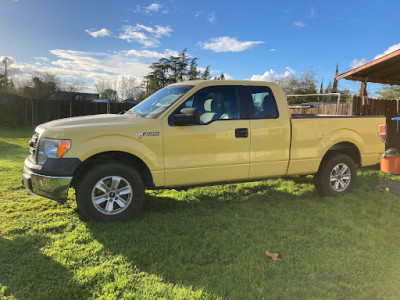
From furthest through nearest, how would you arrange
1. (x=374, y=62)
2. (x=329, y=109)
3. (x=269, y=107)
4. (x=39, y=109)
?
1. (x=39, y=109)
2. (x=329, y=109)
3. (x=374, y=62)
4. (x=269, y=107)

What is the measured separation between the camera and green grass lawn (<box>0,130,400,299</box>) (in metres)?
2.84

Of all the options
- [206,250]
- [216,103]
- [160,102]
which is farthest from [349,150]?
[206,250]

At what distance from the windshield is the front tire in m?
0.91

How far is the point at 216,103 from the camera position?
15.9ft

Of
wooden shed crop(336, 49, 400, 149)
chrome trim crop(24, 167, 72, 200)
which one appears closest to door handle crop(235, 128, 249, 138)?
chrome trim crop(24, 167, 72, 200)

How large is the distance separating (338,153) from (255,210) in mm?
2046

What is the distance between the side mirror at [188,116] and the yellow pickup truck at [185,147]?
1 centimetres

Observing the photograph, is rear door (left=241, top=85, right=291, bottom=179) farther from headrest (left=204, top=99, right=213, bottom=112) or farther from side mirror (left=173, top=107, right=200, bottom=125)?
side mirror (left=173, top=107, right=200, bottom=125)

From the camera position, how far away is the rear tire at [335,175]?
5625 millimetres

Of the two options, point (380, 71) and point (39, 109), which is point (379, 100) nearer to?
point (380, 71)

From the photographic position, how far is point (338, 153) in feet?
18.8

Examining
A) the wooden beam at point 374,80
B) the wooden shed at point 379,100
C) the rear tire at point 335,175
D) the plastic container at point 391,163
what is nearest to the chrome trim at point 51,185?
the rear tire at point 335,175

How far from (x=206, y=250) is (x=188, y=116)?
5.75 ft

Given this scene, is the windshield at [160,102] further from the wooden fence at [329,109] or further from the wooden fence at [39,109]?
the wooden fence at [39,109]
